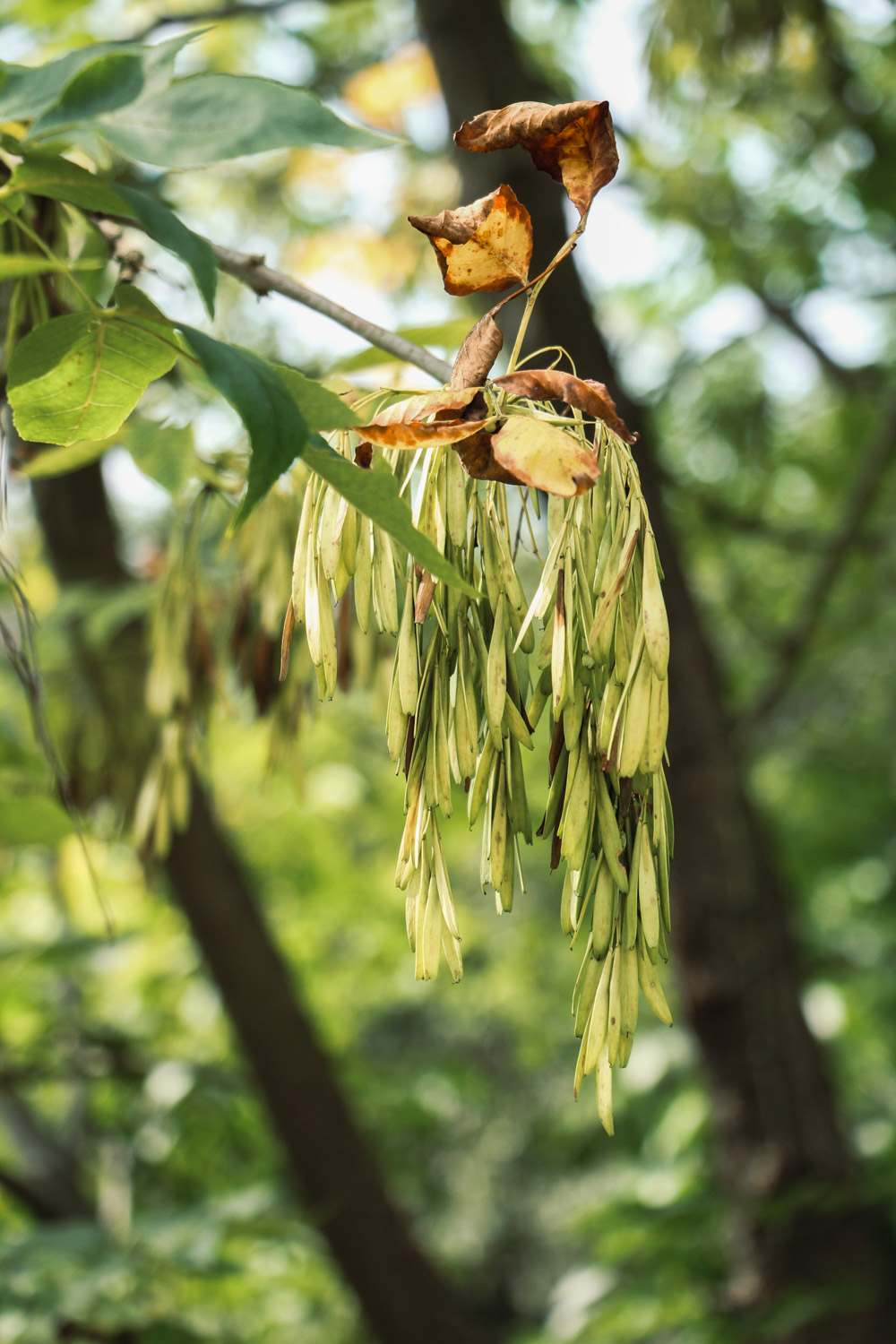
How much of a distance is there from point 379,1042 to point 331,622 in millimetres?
7566

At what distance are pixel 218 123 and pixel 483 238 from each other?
15 cm

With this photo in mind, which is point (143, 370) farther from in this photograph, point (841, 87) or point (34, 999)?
point (841, 87)

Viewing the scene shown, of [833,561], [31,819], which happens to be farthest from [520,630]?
[833,561]

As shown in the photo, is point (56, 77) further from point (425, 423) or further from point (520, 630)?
point (520, 630)

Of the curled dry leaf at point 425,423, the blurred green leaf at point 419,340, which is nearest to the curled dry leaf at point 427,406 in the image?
the curled dry leaf at point 425,423

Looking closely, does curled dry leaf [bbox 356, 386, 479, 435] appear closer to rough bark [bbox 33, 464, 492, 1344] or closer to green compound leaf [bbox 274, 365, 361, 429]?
green compound leaf [bbox 274, 365, 361, 429]

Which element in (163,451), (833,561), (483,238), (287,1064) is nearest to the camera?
(483,238)

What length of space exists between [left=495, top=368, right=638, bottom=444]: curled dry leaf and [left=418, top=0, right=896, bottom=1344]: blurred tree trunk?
1.16 metres

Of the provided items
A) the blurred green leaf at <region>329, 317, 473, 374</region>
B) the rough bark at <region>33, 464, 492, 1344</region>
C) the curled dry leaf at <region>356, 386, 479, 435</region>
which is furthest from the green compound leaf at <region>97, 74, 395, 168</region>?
the rough bark at <region>33, 464, 492, 1344</region>

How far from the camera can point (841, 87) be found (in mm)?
2906

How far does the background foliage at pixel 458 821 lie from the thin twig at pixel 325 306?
0.64ft

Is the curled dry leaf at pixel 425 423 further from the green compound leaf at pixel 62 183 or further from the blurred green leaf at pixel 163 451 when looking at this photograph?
the blurred green leaf at pixel 163 451

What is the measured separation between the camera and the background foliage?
156 cm

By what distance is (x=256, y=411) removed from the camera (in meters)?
0.42
